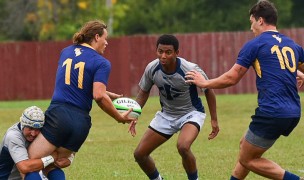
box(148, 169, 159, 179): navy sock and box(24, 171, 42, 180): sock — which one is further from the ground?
box(24, 171, 42, 180): sock

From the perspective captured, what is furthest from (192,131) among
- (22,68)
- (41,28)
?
(41,28)

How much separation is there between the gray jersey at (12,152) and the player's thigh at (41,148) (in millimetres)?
72

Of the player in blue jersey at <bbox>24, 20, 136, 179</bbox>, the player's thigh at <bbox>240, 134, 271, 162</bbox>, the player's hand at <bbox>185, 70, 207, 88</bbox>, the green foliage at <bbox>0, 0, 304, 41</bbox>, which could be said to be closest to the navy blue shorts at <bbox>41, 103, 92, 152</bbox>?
the player in blue jersey at <bbox>24, 20, 136, 179</bbox>

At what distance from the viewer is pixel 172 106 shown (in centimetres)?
1131

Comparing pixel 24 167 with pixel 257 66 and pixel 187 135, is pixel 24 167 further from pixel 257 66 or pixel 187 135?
pixel 257 66

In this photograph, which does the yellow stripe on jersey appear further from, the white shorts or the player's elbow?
the player's elbow

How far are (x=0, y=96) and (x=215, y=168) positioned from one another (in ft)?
69.6

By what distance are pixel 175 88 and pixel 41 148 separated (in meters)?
2.31

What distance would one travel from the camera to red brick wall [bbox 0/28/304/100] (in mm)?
32250

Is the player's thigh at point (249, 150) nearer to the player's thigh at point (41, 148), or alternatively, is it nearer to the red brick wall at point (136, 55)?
the player's thigh at point (41, 148)

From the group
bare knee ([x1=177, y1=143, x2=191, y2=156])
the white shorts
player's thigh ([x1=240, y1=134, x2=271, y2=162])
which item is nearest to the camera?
player's thigh ([x1=240, y1=134, x2=271, y2=162])

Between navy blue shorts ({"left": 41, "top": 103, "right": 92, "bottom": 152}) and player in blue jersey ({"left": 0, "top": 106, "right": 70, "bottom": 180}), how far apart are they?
10cm

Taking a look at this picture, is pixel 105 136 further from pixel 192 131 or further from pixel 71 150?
pixel 71 150

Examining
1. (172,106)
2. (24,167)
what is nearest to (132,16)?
(172,106)
